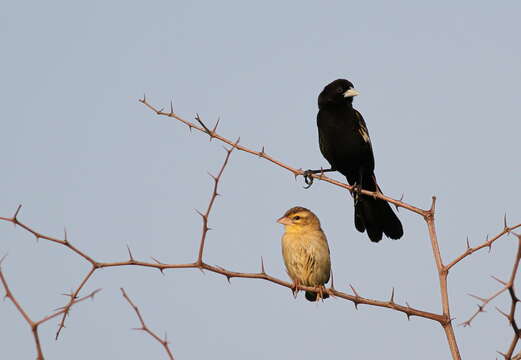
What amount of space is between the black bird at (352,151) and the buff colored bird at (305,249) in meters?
0.63

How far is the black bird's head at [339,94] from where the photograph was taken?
8.03 meters

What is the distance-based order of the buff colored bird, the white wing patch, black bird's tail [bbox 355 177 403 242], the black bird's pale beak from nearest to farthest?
the buff colored bird, black bird's tail [bbox 355 177 403 242], the white wing patch, the black bird's pale beak

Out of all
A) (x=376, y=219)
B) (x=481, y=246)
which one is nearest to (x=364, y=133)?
(x=376, y=219)

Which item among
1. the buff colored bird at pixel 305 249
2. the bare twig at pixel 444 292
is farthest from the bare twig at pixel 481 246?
the buff colored bird at pixel 305 249

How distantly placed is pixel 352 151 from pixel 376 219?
29.7 inches

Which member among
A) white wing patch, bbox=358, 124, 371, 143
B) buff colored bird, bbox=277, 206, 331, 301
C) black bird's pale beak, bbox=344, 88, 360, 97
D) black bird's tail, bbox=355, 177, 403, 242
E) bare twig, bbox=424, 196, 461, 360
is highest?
black bird's pale beak, bbox=344, 88, 360, 97

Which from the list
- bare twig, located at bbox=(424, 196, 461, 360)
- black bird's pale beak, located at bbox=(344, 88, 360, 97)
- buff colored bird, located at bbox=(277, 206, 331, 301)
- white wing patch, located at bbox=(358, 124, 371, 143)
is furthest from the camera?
black bird's pale beak, located at bbox=(344, 88, 360, 97)

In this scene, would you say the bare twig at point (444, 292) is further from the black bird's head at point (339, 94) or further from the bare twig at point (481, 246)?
the black bird's head at point (339, 94)

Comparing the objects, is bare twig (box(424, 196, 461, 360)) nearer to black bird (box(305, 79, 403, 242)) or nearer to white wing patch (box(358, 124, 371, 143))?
black bird (box(305, 79, 403, 242))

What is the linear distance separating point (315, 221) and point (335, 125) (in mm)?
1407

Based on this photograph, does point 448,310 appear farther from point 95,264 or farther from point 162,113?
point 162,113

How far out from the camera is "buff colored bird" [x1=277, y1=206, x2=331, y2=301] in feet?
21.0

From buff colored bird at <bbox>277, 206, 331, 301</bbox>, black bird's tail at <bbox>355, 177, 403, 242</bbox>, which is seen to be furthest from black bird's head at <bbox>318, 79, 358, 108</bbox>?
buff colored bird at <bbox>277, 206, 331, 301</bbox>

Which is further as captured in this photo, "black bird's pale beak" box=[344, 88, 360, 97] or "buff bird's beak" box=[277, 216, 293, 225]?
"black bird's pale beak" box=[344, 88, 360, 97]
